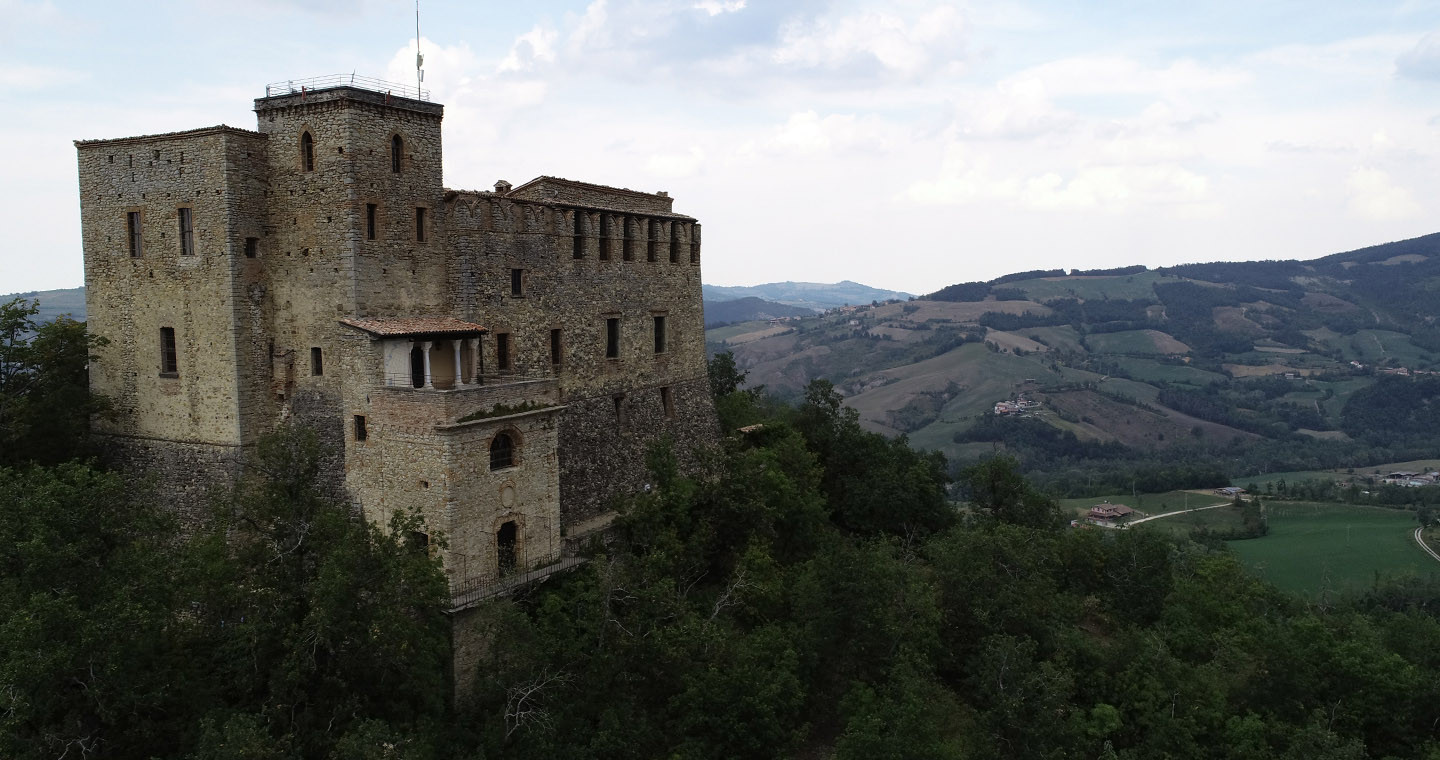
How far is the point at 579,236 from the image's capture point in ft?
133

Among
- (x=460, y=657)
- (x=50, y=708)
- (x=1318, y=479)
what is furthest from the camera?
(x=1318, y=479)

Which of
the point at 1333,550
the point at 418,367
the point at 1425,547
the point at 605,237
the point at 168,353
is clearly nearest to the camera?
the point at 418,367

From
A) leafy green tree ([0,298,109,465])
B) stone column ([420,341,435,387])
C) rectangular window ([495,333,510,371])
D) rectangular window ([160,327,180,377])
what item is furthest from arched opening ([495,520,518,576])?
leafy green tree ([0,298,109,465])

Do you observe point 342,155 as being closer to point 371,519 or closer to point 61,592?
point 371,519

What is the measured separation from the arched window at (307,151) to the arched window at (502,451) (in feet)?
38.8

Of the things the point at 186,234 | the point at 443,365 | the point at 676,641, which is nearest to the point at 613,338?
the point at 443,365

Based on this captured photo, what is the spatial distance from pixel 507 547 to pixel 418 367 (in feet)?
23.2

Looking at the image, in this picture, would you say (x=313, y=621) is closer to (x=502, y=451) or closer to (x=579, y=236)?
(x=502, y=451)

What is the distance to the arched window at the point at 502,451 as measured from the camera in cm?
3191

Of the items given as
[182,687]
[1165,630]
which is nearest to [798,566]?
[1165,630]

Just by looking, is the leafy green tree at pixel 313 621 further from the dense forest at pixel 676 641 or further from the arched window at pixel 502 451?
the arched window at pixel 502 451

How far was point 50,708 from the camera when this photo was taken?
22.9 meters

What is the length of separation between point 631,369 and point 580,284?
17.9 ft

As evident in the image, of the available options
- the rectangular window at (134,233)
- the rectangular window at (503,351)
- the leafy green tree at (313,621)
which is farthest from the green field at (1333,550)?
the rectangular window at (134,233)
